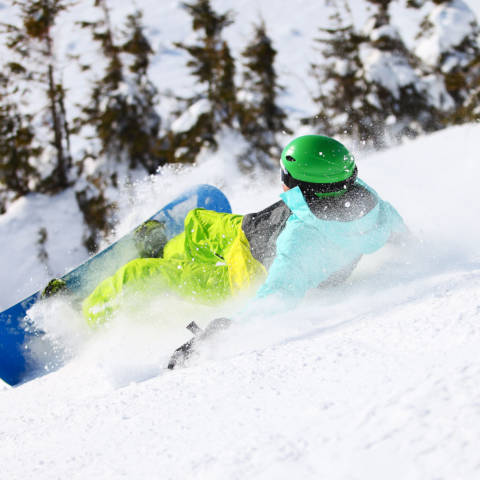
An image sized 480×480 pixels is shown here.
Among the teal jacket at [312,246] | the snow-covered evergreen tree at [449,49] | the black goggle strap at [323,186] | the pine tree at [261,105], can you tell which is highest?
the black goggle strap at [323,186]

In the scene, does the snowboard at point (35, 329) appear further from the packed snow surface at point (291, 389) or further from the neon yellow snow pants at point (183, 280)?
the neon yellow snow pants at point (183, 280)

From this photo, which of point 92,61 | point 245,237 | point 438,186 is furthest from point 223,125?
point 245,237

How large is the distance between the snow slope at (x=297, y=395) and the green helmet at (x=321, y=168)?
58 centimetres

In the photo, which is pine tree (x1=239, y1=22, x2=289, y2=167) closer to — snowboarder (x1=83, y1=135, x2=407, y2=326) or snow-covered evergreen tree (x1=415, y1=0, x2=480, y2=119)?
snow-covered evergreen tree (x1=415, y1=0, x2=480, y2=119)

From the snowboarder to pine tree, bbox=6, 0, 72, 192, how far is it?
1434 centimetres

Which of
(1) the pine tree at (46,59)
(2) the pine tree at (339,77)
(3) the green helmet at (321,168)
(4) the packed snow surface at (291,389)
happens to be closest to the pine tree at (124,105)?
(1) the pine tree at (46,59)

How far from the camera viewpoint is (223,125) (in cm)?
1659

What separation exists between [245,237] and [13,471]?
1.65 metres

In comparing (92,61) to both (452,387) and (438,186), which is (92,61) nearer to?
(438,186)

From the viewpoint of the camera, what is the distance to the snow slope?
1167 millimetres

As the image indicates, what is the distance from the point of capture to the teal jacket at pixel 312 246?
2271 mm

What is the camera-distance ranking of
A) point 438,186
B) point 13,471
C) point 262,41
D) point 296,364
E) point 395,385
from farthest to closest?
point 262,41, point 438,186, point 296,364, point 13,471, point 395,385

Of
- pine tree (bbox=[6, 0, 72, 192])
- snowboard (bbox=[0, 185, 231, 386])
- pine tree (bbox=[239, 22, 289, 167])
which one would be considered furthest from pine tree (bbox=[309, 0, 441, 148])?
snowboard (bbox=[0, 185, 231, 386])

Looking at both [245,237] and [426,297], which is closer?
[426,297]
